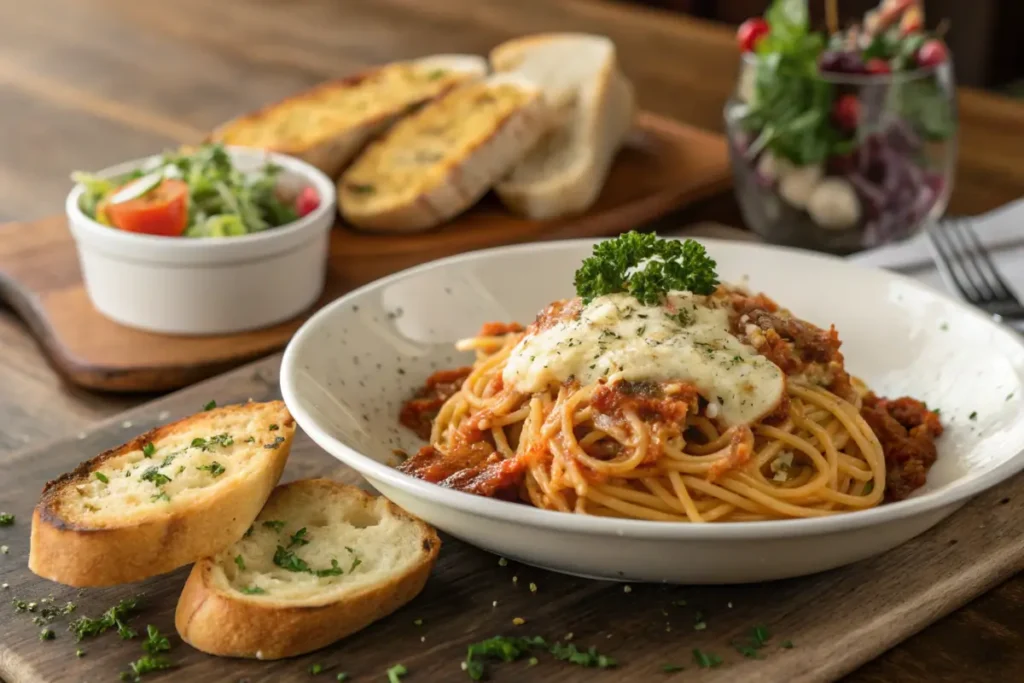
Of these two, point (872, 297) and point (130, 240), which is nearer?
point (872, 297)

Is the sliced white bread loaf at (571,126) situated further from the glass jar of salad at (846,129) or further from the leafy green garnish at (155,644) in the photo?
the leafy green garnish at (155,644)

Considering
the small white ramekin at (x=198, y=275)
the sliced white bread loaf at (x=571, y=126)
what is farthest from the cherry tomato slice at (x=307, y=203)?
the sliced white bread loaf at (x=571, y=126)

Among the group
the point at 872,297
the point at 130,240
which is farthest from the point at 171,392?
the point at 872,297

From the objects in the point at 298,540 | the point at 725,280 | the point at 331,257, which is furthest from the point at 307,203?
the point at 298,540

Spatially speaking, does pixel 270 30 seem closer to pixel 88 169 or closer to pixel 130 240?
pixel 88 169

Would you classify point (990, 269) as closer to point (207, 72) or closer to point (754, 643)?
point (754, 643)

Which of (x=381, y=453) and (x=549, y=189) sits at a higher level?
(x=381, y=453)
